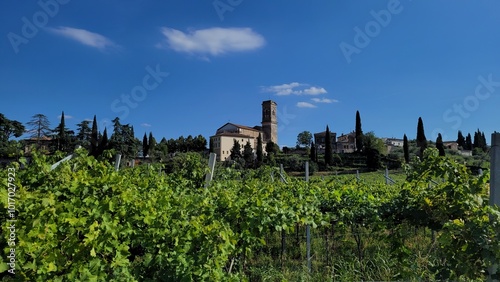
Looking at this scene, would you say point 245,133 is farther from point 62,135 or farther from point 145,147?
point 62,135

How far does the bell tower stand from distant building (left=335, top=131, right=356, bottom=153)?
17214 millimetres

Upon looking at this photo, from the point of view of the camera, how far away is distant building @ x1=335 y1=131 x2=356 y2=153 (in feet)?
260

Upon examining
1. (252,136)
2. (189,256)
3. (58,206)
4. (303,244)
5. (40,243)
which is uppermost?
(252,136)

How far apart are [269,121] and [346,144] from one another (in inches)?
882

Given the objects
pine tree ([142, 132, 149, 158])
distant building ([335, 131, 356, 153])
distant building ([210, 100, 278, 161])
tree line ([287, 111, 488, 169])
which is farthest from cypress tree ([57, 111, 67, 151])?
distant building ([335, 131, 356, 153])

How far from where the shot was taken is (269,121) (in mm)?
93812

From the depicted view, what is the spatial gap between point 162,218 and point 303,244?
4041 millimetres

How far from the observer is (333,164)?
182 feet

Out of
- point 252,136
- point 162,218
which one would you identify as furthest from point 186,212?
point 252,136

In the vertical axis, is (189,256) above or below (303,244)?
above

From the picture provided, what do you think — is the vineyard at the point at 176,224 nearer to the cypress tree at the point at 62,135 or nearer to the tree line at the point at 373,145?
the tree line at the point at 373,145

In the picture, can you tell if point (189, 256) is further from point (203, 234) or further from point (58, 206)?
point (58, 206)

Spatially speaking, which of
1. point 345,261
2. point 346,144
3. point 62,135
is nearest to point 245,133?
point 346,144

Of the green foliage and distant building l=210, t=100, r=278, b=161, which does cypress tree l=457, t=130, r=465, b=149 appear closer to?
the green foliage
